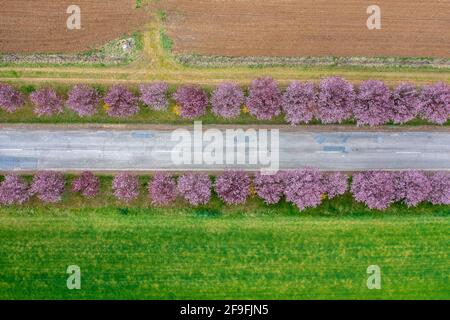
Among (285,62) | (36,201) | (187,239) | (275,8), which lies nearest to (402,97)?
(285,62)

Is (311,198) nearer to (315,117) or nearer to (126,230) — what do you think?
(315,117)

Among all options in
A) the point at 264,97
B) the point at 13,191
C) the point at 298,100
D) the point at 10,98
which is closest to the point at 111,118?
the point at 10,98

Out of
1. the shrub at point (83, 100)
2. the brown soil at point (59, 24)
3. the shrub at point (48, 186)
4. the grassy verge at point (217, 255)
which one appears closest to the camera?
the shrub at point (48, 186)

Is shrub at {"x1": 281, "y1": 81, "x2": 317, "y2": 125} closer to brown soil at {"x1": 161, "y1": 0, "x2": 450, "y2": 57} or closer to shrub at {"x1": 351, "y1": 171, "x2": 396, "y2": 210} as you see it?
brown soil at {"x1": 161, "y1": 0, "x2": 450, "y2": 57}

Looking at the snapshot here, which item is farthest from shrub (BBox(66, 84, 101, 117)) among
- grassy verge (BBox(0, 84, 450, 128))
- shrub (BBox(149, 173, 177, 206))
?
shrub (BBox(149, 173, 177, 206))

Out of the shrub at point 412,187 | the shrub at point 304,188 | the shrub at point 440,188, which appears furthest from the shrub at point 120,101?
the shrub at point 440,188

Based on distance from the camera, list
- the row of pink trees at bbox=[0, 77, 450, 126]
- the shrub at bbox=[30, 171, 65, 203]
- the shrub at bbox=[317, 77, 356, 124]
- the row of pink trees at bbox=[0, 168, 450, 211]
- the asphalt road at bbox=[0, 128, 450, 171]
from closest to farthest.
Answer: the shrub at bbox=[30, 171, 65, 203] < the row of pink trees at bbox=[0, 168, 450, 211] < the row of pink trees at bbox=[0, 77, 450, 126] < the shrub at bbox=[317, 77, 356, 124] < the asphalt road at bbox=[0, 128, 450, 171]

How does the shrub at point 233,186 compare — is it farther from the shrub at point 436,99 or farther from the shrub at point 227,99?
the shrub at point 436,99
